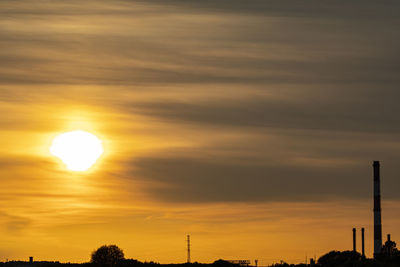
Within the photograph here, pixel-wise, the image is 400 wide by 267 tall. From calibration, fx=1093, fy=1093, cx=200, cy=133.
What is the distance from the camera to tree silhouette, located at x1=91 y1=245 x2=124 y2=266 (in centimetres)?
17262

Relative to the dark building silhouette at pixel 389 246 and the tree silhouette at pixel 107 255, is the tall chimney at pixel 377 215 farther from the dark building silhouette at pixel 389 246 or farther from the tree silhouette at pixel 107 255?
the tree silhouette at pixel 107 255

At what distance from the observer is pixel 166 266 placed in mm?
168500

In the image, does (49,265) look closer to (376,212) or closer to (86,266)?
(86,266)

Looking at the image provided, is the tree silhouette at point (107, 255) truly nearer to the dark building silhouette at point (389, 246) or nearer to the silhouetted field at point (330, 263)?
the silhouetted field at point (330, 263)

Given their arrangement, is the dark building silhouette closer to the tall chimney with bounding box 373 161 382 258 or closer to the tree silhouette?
the tall chimney with bounding box 373 161 382 258

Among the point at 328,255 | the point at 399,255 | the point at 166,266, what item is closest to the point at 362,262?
the point at 399,255

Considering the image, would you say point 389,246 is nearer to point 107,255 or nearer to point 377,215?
point 377,215

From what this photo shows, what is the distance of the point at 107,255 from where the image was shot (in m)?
174

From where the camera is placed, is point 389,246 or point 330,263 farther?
point 389,246

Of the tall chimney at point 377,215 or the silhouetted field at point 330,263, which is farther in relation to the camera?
the tall chimney at point 377,215

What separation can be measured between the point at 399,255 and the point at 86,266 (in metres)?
48.0

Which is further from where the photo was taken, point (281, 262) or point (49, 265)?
point (49, 265)

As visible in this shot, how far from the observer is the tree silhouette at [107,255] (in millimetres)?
172625

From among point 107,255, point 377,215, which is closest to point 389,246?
point 377,215
